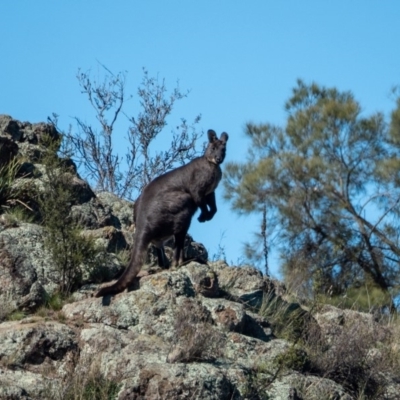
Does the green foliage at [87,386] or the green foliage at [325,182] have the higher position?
the green foliage at [325,182]

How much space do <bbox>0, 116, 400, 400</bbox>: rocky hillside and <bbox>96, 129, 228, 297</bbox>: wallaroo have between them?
39 centimetres

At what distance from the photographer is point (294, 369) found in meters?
13.4

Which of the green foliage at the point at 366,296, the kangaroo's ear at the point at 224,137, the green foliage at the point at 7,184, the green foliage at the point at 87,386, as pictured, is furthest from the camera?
the green foliage at the point at 366,296

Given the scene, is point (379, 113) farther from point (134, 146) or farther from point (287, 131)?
point (134, 146)

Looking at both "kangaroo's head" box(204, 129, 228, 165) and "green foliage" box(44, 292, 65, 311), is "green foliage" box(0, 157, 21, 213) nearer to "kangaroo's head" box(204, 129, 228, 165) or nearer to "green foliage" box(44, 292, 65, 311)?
"green foliage" box(44, 292, 65, 311)

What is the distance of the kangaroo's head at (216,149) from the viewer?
53.3 feet

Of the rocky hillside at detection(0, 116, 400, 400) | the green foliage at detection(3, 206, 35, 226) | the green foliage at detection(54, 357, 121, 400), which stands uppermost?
the green foliage at detection(3, 206, 35, 226)

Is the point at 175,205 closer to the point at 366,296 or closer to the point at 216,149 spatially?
the point at 216,149

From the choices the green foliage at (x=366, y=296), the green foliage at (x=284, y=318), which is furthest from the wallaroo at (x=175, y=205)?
the green foliage at (x=366, y=296)

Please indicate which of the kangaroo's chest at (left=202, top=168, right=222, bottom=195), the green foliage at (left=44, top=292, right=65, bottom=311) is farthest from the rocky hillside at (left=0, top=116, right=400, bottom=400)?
the kangaroo's chest at (left=202, top=168, right=222, bottom=195)

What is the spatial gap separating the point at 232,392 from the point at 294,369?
1385mm

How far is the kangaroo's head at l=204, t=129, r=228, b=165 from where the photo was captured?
16234 mm

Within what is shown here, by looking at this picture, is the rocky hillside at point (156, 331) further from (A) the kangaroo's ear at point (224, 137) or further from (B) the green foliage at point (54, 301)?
(A) the kangaroo's ear at point (224, 137)

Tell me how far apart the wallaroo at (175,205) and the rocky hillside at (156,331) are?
39 centimetres
